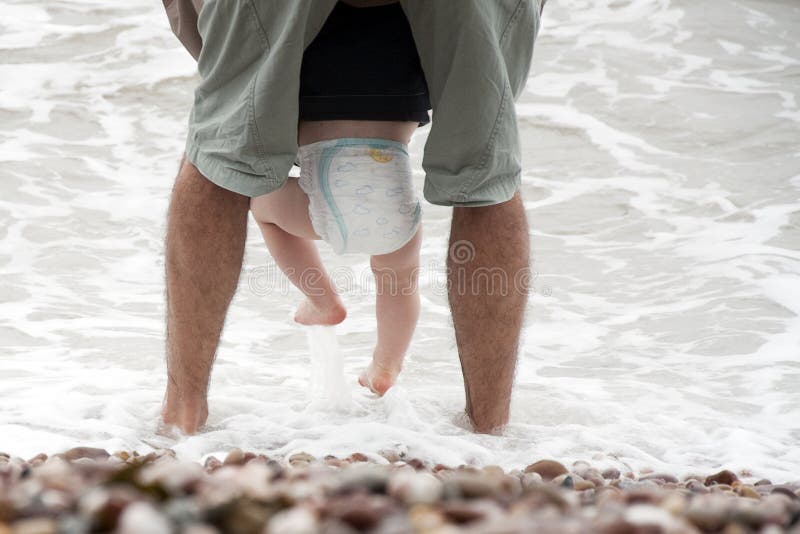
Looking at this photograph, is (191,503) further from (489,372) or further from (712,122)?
(712,122)

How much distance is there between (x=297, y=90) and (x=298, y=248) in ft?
2.45

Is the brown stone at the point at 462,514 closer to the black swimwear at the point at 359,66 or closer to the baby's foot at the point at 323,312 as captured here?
the black swimwear at the point at 359,66

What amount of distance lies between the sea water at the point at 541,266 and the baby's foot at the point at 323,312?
8cm

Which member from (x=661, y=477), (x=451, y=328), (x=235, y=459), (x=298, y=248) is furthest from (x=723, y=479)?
(x=451, y=328)

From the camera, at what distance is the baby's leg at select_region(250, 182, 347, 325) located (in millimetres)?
2512

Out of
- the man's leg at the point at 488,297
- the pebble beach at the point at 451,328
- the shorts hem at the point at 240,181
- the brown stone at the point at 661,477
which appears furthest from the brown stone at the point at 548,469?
the shorts hem at the point at 240,181

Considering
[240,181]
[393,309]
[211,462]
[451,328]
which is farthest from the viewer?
[451,328]

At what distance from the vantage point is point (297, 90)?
2.14 meters

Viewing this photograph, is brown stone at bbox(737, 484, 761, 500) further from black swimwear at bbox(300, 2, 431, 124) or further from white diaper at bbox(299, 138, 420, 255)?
black swimwear at bbox(300, 2, 431, 124)

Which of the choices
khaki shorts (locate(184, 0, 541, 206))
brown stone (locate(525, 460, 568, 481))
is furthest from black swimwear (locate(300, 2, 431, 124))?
brown stone (locate(525, 460, 568, 481))

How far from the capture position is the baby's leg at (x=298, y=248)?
251 centimetres

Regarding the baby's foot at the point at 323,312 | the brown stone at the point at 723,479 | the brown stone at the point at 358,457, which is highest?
the baby's foot at the point at 323,312

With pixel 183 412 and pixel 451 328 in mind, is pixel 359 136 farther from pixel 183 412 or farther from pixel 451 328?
pixel 451 328

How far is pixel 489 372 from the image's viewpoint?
2439 mm
